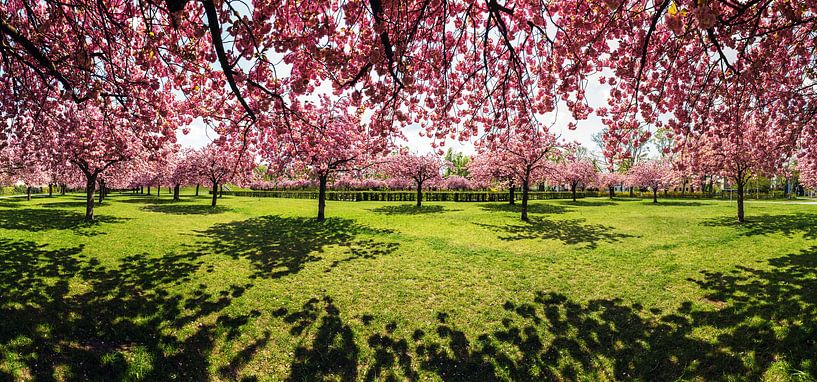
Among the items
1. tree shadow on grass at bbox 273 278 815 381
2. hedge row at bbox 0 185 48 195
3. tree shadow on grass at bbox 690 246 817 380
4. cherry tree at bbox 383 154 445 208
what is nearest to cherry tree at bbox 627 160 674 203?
cherry tree at bbox 383 154 445 208

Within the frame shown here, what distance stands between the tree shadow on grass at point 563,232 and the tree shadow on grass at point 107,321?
445 inches

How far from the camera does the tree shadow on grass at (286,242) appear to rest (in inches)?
402

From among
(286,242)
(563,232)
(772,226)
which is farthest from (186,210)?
(772,226)

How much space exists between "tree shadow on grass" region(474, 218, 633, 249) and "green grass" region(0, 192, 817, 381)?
1.40 meters

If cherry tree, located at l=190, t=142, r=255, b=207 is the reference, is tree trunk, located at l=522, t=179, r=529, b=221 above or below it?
below

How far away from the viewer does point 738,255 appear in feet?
34.8

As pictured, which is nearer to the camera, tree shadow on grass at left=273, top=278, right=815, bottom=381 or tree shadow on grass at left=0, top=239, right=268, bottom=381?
tree shadow on grass at left=0, top=239, right=268, bottom=381

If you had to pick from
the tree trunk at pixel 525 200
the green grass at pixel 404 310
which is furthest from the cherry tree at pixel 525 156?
the green grass at pixel 404 310

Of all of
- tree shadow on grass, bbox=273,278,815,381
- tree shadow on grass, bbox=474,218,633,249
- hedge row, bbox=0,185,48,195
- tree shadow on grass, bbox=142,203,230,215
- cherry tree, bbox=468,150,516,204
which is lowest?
tree shadow on grass, bbox=273,278,815,381

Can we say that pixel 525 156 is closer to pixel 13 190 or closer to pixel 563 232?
pixel 563 232

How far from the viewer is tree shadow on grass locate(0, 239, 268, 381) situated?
4.51 metres

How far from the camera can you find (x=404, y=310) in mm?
6852

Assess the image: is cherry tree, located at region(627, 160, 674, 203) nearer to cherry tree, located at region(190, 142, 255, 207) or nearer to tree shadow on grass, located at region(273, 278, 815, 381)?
tree shadow on grass, located at region(273, 278, 815, 381)

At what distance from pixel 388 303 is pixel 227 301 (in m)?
3.44
